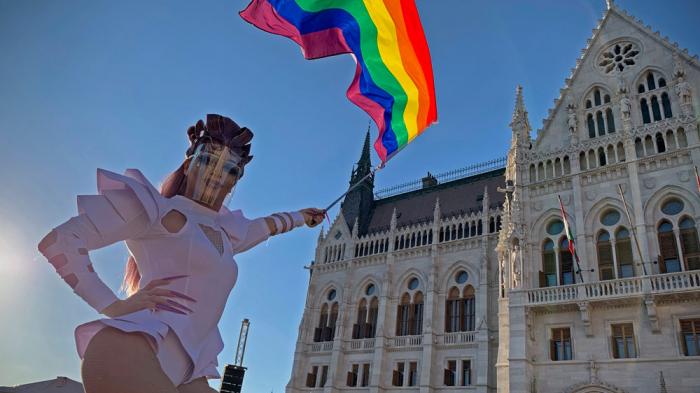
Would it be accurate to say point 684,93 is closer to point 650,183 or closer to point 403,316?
point 650,183

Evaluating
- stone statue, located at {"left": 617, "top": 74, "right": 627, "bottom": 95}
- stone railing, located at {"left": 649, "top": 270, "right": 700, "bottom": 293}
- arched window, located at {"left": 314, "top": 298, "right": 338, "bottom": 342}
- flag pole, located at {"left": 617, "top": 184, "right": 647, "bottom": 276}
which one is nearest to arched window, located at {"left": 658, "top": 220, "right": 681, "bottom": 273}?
flag pole, located at {"left": 617, "top": 184, "right": 647, "bottom": 276}

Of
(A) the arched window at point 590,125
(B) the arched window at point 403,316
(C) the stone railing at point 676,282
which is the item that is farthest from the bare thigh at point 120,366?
(B) the arched window at point 403,316

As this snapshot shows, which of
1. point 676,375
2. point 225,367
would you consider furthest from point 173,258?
point 676,375

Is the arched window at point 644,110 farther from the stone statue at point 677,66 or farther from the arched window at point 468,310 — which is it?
the arched window at point 468,310

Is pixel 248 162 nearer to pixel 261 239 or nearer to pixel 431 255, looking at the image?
pixel 261 239

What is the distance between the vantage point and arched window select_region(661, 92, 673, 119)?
75.9ft

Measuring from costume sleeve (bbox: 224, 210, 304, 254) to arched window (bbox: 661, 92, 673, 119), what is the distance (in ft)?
80.1

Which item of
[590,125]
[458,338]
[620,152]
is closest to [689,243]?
[620,152]

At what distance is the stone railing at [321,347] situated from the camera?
3716cm

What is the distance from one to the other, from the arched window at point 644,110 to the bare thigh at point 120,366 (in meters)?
26.2

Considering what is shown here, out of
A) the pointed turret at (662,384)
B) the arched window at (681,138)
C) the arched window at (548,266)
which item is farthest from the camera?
the arched window at (548,266)

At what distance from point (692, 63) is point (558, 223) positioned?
10.0 meters

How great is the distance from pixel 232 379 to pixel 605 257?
1696cm

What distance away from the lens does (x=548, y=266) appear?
23406 mm
